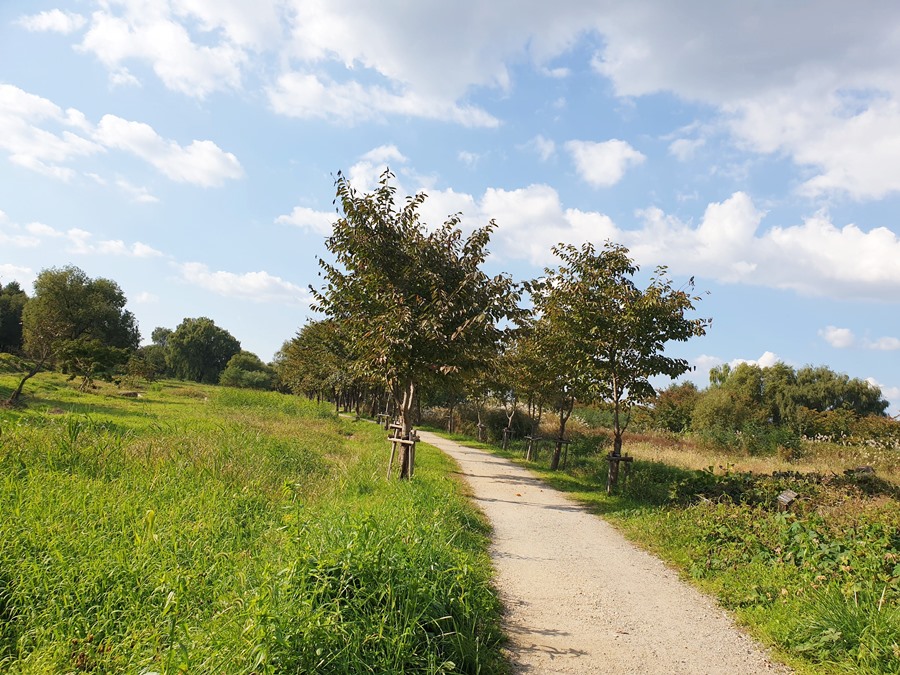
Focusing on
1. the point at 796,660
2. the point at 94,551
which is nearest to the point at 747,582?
Answer: the point at 796,660

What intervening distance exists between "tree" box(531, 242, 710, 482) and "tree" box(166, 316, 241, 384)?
88696 millimetres

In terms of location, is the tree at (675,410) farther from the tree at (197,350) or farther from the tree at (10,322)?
the tree at (197,350)

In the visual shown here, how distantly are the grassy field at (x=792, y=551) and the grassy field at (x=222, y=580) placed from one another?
8.59ft

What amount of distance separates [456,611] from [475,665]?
0.52 m

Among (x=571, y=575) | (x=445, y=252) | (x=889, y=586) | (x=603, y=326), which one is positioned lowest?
(x=571, y=575)

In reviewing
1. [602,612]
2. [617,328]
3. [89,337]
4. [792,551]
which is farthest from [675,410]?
[89,337]

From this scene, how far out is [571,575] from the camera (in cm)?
609

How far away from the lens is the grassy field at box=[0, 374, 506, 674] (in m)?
3.25

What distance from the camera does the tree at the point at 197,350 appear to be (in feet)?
290

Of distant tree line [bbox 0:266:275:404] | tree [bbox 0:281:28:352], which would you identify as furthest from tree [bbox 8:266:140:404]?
tree [bbox 0:281:28:352]

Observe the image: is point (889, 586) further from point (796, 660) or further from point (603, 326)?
point (603, 326)

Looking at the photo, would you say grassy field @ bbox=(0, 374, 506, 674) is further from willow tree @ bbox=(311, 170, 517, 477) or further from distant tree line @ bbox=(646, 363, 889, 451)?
distant tree line @ bbox=(646, 363, 889, 451)

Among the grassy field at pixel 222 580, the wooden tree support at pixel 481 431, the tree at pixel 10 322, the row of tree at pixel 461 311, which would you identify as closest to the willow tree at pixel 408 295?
the row of tree at pixel 461 311

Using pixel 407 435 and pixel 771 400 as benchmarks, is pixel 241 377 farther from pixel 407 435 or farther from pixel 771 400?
pixel 407 435
